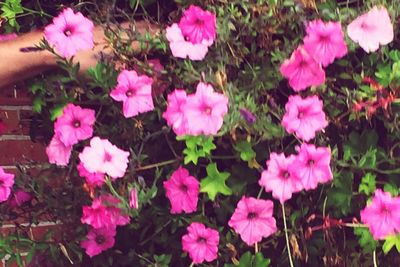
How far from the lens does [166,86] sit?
1.48m

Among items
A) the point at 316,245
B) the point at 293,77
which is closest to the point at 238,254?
the point at 316,245

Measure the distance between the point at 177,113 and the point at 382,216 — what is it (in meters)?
0.42

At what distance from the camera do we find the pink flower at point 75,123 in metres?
1.45

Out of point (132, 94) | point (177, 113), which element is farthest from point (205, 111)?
point (132, 94)

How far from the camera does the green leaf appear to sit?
4.68 ft

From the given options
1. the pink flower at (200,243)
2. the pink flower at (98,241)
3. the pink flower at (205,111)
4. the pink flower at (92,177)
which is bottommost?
the pink flower at (98,241)

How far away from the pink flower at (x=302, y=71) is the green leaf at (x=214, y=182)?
0.22 meters

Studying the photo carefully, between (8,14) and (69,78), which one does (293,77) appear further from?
(8,14)

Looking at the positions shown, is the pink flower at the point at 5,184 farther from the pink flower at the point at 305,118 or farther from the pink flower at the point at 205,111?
the pink flower at the point at 305,118

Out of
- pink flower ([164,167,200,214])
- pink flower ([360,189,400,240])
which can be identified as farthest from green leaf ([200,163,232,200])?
pink flower ([360,189,400,240])

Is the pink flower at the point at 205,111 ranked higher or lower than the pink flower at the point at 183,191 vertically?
higher

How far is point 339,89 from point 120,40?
0.45 m

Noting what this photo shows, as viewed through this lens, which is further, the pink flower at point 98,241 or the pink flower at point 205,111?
the pink flower at point 98,241

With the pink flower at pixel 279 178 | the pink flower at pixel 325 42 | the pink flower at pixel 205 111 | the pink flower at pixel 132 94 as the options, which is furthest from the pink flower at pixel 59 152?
the pink flower at pixel 325 42
